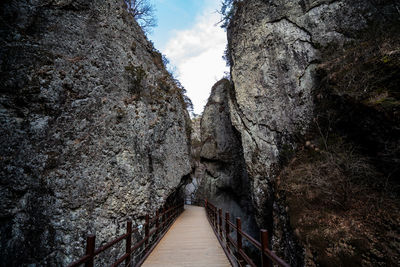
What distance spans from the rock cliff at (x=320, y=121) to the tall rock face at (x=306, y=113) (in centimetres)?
4

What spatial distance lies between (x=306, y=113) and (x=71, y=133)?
428 inches

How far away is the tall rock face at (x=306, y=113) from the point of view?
191 inches

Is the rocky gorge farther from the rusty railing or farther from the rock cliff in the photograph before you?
the rusty railing

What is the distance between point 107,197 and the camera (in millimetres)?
7109

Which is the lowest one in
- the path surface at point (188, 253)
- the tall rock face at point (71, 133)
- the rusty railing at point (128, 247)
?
the path surface at point (188, 253)

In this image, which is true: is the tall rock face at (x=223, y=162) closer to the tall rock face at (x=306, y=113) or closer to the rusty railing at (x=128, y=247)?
the tall rock face at (x=306, y=113)

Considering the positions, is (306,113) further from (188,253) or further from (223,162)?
(223,162)

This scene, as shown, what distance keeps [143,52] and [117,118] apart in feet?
18.7

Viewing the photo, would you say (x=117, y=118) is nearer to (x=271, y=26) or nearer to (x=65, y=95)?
(x=65, y=95)

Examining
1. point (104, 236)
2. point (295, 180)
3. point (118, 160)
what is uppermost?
point (118, 160)

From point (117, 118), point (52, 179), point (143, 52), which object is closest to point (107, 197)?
point (52, 179)

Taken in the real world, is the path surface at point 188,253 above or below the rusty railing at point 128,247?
below

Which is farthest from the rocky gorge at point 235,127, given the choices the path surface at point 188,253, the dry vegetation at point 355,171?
the path surface at point 188,253

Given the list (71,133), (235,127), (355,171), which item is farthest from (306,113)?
(71,133)
